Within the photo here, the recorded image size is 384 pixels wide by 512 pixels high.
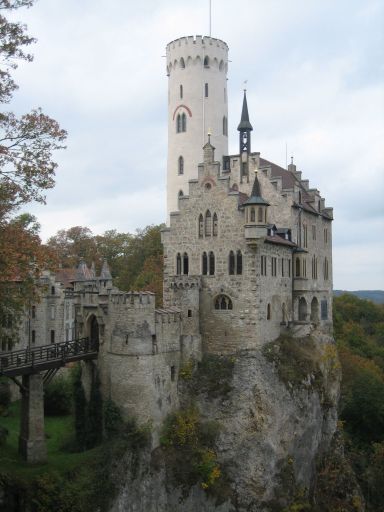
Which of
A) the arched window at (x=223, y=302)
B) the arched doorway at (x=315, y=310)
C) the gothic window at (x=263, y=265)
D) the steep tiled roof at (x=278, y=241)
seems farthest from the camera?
the arched doorway at (x=315, y=310)

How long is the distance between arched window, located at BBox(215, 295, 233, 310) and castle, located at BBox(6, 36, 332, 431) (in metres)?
0.07

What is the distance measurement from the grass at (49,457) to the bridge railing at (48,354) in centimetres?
479

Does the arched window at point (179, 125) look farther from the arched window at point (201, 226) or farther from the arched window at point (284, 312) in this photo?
the arched window at point (284, 312)

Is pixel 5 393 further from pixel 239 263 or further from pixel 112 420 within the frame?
pixel 239 263

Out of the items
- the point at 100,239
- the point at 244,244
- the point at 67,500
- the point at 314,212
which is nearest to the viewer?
the point at 67,500

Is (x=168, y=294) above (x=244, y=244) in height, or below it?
below

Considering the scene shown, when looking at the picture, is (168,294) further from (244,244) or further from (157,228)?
(157,228)

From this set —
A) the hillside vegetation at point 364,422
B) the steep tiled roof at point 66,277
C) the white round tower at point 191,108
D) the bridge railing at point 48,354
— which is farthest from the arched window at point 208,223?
the hillside vegetation at point 364,422

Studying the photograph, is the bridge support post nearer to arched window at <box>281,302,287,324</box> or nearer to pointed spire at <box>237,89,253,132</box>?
arched window at <box>281,302,287,324</box>

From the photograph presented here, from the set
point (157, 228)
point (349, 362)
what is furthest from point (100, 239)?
point (349, 362)

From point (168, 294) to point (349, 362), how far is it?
31455 millimetres

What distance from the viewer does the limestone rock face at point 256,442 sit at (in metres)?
32.7

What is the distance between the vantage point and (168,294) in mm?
39906

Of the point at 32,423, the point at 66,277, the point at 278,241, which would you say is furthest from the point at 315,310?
the point at 66,277
